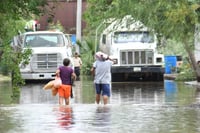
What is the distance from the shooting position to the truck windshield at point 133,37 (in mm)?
37372

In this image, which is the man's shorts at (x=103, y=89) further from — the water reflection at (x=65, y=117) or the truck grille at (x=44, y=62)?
the truck grille at (x=44, y=62)

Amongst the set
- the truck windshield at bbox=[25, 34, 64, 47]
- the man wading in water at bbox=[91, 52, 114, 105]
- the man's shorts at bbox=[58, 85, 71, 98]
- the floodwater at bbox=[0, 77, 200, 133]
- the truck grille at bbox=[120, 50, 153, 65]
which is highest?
the truck windshield at bbox=[25, 34, 64, 47]

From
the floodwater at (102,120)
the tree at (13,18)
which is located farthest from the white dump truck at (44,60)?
the floodwater at (102,120)

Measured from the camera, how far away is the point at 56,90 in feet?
70.1

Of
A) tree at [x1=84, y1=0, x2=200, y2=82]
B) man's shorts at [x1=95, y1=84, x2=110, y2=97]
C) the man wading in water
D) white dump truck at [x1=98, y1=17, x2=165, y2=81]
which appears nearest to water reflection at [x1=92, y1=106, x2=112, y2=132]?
man's shorts at [x1=95, y1=84, x2=110, y2=97]

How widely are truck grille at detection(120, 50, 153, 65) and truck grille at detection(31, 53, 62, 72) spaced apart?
11.8ft

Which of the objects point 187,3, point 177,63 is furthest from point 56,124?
point 177,63

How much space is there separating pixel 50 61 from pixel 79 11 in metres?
16.9

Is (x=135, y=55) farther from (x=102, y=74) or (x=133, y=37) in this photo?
(x=102, y=74)

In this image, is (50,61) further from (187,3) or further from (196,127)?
(196,127)

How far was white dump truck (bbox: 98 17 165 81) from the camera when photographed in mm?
37291

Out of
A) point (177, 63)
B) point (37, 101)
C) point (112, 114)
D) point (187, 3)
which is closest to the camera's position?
point (112, 114)

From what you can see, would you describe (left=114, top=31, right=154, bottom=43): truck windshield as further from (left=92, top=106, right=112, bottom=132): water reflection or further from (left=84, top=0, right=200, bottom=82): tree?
(left=92, top=106, right=112, bottom=132): water reflection

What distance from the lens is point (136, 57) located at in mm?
37594
